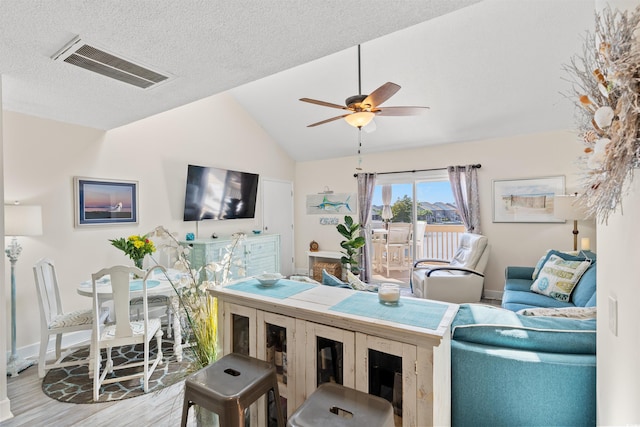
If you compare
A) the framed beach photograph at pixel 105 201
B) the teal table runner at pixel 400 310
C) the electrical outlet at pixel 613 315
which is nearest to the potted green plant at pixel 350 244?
the framed beach photograph at pixel 105 201

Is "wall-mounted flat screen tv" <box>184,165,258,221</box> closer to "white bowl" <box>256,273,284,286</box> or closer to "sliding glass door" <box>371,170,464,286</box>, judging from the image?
"sliding glass door" <box>371,170,464,286</box>

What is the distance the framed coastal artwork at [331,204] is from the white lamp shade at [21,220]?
14.6 ft

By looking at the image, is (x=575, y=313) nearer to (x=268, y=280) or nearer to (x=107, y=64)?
(x=268, y=280)

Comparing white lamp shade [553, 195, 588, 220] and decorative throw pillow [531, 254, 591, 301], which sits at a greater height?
white lamp shade [553, 195, 588, 220]

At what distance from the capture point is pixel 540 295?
3.11 metres

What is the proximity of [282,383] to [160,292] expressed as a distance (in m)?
1.61

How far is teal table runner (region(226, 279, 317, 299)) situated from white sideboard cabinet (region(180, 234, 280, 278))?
2.09m

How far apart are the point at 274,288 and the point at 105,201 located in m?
2.84

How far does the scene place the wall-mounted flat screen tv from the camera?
14.4 feet

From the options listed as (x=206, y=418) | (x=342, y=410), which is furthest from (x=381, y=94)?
(x=206, y=418)

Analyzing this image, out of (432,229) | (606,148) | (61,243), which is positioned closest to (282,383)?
(606,148)

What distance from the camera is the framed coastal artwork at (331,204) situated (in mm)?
6000

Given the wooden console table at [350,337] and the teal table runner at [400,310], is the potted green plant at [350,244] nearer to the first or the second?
the wooden console table at [350,337]

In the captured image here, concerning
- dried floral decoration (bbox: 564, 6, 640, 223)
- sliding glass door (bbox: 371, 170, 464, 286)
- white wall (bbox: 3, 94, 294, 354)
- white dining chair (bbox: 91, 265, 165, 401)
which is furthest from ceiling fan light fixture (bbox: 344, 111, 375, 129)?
sliding glass door (bbox: 371, 170, 464, 286)
